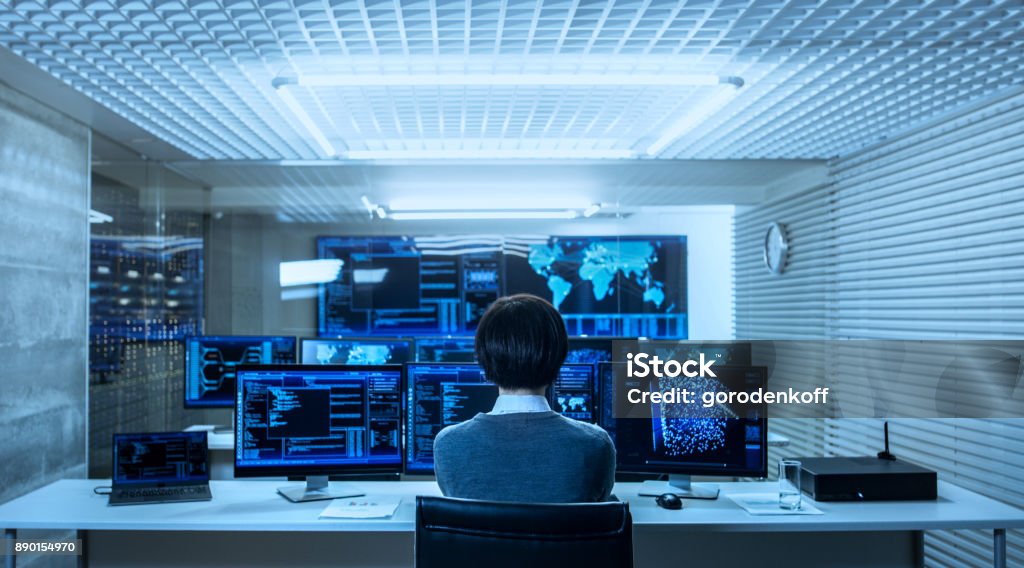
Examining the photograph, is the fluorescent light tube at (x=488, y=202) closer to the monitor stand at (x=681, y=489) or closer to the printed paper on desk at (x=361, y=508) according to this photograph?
the monitor stand at (x=681, y=489)

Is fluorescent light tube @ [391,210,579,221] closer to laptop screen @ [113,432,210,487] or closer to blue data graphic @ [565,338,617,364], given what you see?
blue data graphic @ [565,338,617,364]

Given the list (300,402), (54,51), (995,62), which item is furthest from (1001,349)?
(54,51)

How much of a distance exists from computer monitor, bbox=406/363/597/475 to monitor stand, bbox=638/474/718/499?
0.37 meters

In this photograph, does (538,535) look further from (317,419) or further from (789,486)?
(789,486)

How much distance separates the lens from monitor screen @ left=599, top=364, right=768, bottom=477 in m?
2.91

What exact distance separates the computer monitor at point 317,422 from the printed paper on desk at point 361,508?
0.34ft

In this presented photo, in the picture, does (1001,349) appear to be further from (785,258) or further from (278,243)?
(278,243)

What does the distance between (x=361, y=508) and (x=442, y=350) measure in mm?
1970

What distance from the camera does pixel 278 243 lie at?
596 centimetres

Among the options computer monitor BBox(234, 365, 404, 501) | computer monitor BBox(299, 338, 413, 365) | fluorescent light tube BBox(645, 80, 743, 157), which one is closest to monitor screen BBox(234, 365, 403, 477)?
computer monitor BBox(234, 365, 404, 501)

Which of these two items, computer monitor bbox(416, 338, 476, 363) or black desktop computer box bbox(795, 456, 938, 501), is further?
computer monitor bbox(416, 338, 476, 363)

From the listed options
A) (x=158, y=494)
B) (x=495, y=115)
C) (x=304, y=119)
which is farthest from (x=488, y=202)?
(x=158, y=494)

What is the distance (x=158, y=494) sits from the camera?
113 inches

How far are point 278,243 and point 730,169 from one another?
3.52 m
